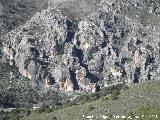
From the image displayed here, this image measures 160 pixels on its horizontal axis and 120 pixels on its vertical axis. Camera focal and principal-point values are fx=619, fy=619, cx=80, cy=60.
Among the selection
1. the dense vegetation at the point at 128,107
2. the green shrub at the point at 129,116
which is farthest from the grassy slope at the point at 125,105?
the green shrub at the point at 129,116

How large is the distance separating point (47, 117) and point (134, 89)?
1565 cm

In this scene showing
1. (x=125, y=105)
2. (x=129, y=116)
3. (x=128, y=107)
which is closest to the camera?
(x=129, y=116)

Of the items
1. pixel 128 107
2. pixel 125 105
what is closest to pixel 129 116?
pixel 128 107

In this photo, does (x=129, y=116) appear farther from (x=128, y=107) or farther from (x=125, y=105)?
(x=125, y=105)

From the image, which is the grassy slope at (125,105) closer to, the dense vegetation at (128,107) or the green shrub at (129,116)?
the dense vegetation at (128,107)

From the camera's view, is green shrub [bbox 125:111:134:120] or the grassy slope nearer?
green shrub [bbox 125:111:134:120]

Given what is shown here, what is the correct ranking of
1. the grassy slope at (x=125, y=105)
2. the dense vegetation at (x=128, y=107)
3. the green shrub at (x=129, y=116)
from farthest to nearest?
1. the grassy slope at (x=125, y=105)
2. the dense vegetation at (x=128, y=107)
3. the green shrub at (x=129, y=116)

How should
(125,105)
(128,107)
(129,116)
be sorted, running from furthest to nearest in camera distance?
(125,105) → (128,107) → (129,116)

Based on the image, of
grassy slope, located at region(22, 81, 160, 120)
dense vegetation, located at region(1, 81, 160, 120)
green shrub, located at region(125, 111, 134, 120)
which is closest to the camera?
green shrub, located at region(125, 111, 134, 120)

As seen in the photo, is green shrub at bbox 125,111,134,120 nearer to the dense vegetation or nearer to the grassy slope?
the dense vegetation

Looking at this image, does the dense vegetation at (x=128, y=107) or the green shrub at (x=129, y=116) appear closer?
the green shrub at (x=129, y=116)

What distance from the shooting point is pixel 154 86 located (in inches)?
3743

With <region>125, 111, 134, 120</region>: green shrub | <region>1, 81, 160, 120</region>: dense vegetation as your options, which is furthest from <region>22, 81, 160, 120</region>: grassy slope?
<region>125, 111, 134, 120</region>: green shrub

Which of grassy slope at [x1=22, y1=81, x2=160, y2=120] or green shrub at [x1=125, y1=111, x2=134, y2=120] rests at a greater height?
grassy slope at [x1=22, y1=81, x2=160, y2=120]
